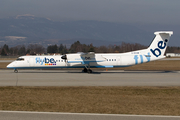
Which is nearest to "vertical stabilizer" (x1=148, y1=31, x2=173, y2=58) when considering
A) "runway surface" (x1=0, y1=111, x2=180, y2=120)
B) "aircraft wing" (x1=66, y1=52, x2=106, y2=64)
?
"aircraft wing" (x1=66, y1=52, x2=106, y2=64)

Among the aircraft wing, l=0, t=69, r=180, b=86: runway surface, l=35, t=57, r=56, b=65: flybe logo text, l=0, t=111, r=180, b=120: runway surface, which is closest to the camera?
l=0, t=111, r=180, b=120: runway surface

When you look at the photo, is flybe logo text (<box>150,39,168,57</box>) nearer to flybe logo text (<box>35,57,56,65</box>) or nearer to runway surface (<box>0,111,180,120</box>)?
flybe logo text (<box>35,57,56,65</box>)

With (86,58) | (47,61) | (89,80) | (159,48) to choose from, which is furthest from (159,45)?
(47,61)

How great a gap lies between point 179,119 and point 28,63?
87.9 feet

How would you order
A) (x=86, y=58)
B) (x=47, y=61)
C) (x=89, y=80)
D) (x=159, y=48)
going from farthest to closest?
(x=86, y=58) → (x=47, y=61) → (x=159, y=48) → (x=89, y=80)

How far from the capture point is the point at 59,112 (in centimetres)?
941

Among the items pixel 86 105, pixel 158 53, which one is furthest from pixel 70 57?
pixel 86 105

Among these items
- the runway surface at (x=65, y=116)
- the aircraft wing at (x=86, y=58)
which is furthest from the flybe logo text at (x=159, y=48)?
the runway surface at (x=65, y=116)

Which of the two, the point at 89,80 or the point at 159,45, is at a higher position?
the point at 159,45

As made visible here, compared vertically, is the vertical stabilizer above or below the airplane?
above

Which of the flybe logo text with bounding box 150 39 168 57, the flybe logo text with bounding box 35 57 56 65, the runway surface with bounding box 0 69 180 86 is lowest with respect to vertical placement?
the runway surface with bounding box 0 69 180 86

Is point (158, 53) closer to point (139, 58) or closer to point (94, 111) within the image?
point (139, 58)

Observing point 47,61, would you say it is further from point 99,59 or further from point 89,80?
point 89,80

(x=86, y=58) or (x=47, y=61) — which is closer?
(x=47, y=61)
